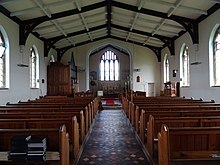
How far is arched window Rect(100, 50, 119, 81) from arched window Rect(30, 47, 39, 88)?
35.9 feet

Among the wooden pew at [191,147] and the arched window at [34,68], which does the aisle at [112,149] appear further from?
the arched window at [34,68]

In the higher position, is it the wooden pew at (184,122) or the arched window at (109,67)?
the arched window at (109,67)

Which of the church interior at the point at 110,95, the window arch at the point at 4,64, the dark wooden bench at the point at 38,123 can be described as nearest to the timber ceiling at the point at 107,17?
the church interior at the point at 110,95

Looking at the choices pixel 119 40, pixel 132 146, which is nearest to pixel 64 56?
pixel 119 40

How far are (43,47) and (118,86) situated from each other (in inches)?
411

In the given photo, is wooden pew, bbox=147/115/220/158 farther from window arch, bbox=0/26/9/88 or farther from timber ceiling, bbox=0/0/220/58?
window arch, bbox=0/26/9/88

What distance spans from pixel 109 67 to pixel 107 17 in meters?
10.4

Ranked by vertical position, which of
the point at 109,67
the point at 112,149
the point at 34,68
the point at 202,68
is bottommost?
the point at 112,149

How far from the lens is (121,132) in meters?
6.43

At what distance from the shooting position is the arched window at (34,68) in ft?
37.8

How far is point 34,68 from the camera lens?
11.9 m

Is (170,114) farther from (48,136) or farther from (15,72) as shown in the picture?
(15,72)

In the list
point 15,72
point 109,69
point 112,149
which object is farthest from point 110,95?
point 112,149

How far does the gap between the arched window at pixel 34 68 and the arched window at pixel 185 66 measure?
7068 millimetres
